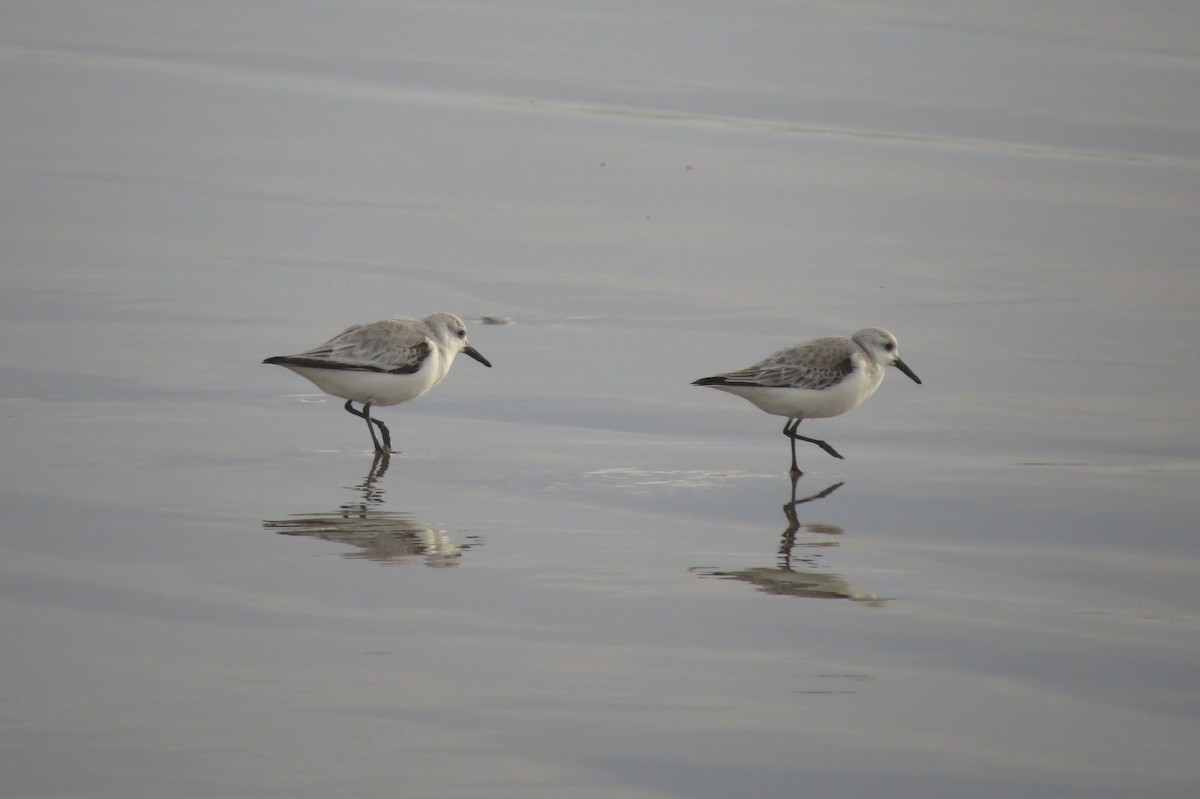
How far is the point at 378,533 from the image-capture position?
666cm

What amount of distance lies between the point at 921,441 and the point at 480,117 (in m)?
8.97

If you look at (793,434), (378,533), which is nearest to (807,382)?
(793,434)

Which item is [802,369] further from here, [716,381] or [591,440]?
[591,440]

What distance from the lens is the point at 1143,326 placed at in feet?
34.7

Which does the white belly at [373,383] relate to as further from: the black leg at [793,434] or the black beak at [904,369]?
the black beak at [904,369]

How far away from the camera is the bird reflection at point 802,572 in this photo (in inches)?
239

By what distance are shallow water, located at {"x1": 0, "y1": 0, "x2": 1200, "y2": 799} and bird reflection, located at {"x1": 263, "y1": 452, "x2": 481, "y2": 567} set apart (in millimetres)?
28

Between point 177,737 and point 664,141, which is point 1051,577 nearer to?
point 177,737

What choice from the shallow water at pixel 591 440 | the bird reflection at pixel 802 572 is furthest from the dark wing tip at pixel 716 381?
the bird reflection at pixel 802 572

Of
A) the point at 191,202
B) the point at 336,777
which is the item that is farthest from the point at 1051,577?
the point at 191,202

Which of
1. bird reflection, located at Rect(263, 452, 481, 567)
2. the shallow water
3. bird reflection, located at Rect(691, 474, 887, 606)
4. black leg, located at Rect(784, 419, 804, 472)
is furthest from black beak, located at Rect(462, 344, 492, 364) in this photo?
bird reflection, located at Rect(691, 474, 887, 606)

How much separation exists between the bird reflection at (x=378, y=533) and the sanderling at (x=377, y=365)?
1107 mm

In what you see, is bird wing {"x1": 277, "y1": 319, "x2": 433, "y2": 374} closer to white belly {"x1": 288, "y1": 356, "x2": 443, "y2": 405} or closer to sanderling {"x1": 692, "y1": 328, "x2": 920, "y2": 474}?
white belly {"x1": 288, "y1": 356, "x2": 443, "y2": 405}

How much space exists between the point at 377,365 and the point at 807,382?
2.10 metres
